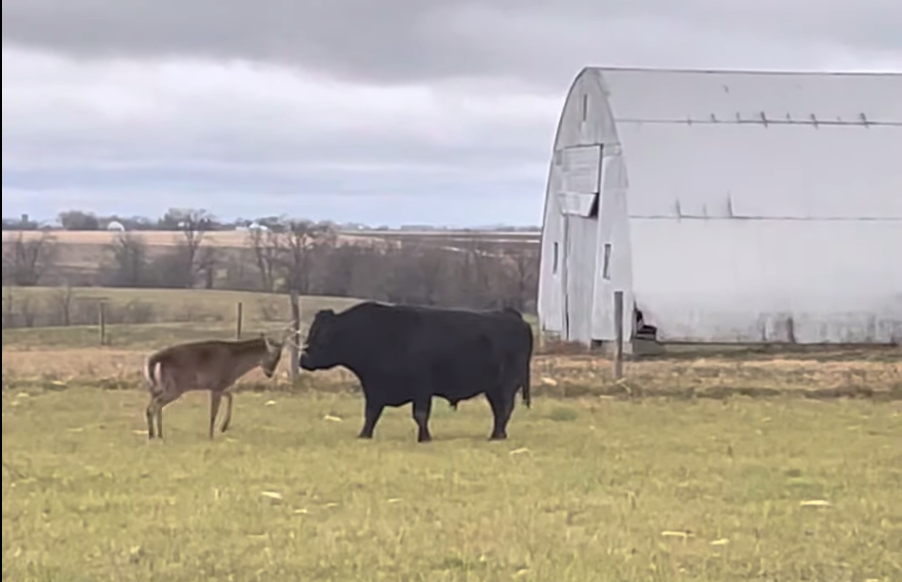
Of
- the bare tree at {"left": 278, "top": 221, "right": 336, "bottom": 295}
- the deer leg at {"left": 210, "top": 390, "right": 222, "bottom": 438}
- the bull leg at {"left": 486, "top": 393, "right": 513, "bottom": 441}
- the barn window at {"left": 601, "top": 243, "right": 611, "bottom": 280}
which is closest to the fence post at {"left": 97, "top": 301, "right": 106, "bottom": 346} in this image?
the bare tree at {"left": 278, "top": 221, "right": 336, "bottom": 295}

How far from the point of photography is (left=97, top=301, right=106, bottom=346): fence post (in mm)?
15543

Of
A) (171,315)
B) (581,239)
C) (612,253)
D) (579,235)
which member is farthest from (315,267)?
(579,235)

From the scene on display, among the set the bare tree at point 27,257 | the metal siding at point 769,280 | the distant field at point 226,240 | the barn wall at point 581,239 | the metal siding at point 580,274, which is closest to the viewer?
the bare tree at point 27,257

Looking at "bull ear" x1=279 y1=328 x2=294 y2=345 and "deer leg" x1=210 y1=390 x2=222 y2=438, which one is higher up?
"bull ear" x1=279 y1=328 x2=294 y2=345

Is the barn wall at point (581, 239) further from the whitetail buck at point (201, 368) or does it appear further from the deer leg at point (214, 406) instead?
the deer leg at point (214, 406)

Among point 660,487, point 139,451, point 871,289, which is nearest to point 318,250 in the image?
point 871,289

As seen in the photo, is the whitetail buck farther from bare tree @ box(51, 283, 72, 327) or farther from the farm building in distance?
the farm building in distance

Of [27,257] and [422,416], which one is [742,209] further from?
[27,257]

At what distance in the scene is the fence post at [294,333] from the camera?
1437 centimetres

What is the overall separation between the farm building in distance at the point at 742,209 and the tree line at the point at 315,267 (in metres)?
2.42

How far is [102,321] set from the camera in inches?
691

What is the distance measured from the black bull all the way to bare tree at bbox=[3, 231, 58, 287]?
4.04 m

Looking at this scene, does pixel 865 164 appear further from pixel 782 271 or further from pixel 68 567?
pixel 68 567

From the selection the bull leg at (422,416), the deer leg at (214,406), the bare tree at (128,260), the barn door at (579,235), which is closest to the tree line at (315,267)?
the bare tree at (128,260)
